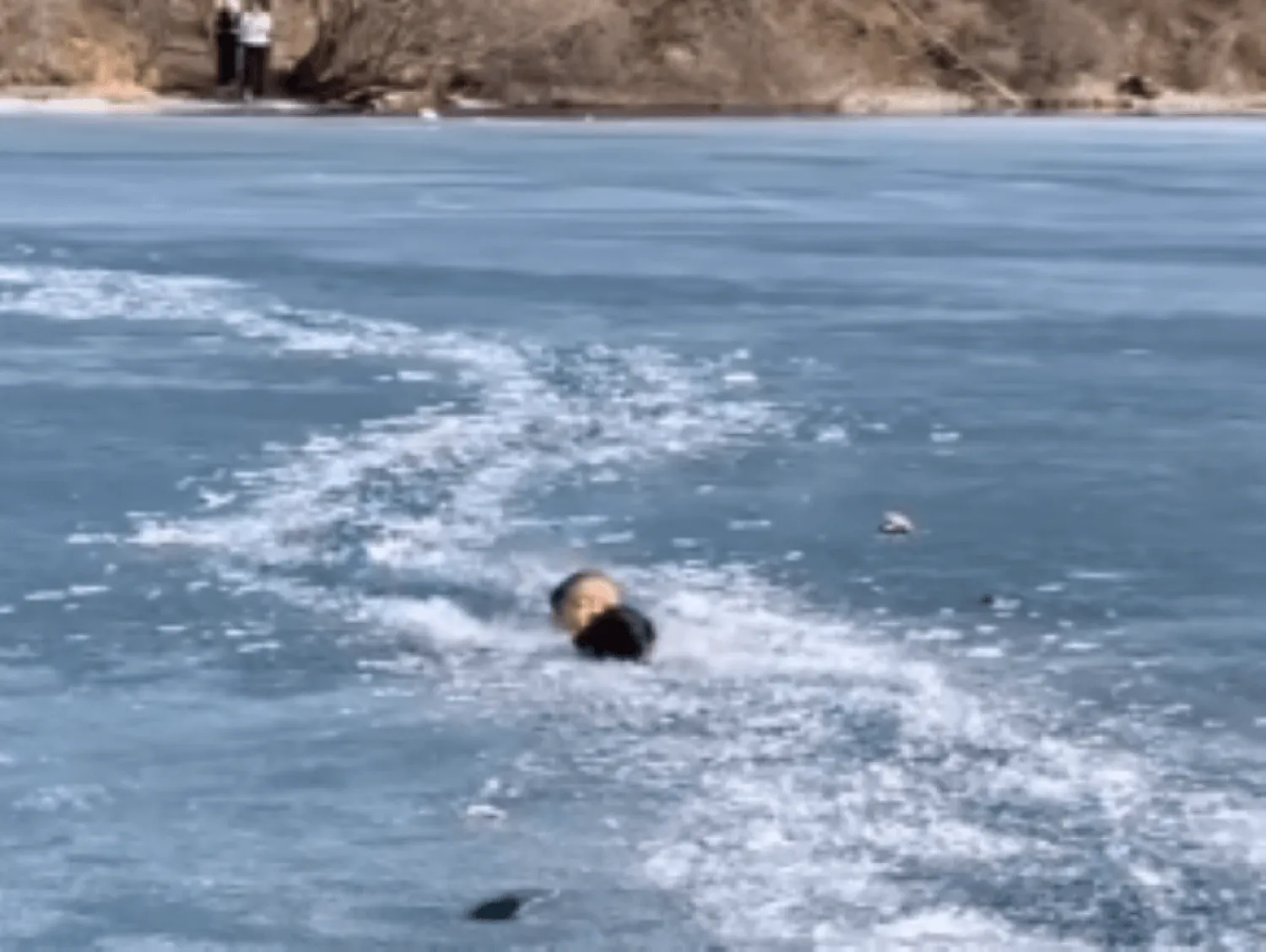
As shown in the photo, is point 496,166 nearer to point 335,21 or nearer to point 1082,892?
point 335,21

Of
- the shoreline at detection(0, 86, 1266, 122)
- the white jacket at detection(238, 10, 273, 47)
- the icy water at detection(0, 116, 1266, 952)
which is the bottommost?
the shoreline at detection(0, 86, 1266, 122)

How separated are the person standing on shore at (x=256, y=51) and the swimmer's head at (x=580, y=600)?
1856 centimetres

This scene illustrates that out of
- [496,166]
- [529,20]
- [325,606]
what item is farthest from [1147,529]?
[529,20]

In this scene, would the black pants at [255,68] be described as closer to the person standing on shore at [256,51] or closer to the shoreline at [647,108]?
the person standing on shore at [256,51]

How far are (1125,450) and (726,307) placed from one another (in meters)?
2.68

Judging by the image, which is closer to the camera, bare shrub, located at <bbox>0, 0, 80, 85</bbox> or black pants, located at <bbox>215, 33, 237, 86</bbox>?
black pants, located at <bbox>215, 33, 237, 86</bbox>

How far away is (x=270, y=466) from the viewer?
17.0 ft

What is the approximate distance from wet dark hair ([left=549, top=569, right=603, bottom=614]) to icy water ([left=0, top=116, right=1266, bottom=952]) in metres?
0.05

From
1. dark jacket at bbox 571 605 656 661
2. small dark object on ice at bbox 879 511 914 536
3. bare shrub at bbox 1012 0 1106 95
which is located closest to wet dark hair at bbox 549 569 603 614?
dark jacket at bbox 571 605 656 661

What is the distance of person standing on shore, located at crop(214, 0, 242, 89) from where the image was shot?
22531mm

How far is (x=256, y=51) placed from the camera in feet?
73.3

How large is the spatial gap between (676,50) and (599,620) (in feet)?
67.2

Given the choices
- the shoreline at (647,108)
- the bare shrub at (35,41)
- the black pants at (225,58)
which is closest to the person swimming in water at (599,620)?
the shoreline at (647,108)

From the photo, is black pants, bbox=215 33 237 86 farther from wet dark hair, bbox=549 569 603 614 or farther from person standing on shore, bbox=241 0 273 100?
wet dark hair, bbox=549 569 603 614
